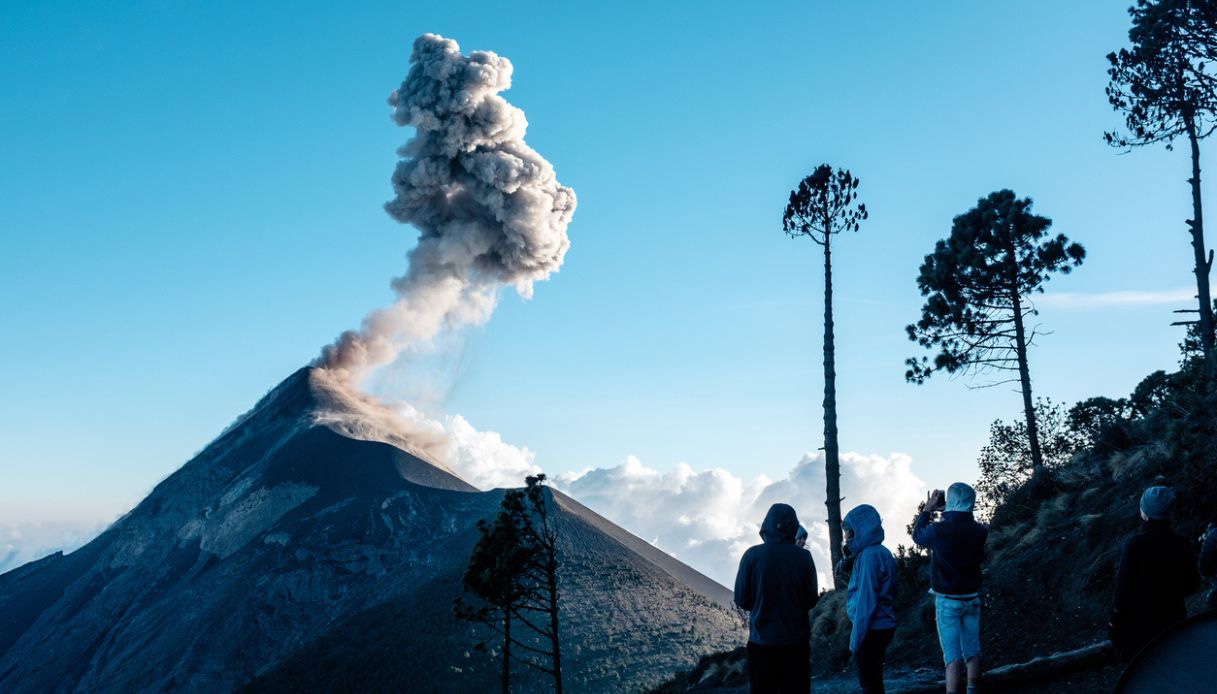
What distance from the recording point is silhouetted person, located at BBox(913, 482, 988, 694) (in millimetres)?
7777

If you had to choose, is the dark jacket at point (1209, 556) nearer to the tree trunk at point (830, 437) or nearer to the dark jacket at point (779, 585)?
the dark jacket at point (779, 585)

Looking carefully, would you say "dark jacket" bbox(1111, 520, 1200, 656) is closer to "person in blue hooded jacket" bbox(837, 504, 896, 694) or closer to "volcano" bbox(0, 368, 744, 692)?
"person in blue hooded jacket" bbox(837, 504, 896, 694)

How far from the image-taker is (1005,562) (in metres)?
15.1

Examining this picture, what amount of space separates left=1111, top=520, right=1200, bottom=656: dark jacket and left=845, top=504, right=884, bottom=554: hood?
1811 mm

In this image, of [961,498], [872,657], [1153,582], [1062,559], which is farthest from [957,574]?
[1062,559]

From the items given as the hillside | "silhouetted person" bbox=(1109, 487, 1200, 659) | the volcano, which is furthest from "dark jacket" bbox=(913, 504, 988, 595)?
the volcano

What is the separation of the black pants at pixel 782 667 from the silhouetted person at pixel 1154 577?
249cm

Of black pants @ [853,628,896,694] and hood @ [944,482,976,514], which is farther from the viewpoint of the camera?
hood @ [944,482,976,514]

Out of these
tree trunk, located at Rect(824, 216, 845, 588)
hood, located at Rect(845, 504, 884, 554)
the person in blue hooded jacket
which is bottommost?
the person in blue hooded jacket

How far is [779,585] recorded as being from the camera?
7277mm

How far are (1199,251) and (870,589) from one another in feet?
70.9

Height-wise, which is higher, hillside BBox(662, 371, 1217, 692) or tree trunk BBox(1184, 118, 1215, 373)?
tree trunk BBox(1184, 118, 1215, 373)

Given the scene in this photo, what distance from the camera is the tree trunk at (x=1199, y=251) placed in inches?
911

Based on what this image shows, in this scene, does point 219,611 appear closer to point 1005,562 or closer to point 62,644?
point 62,644
